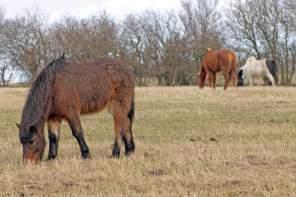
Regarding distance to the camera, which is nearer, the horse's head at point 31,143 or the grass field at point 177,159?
the grass field at point 177,159

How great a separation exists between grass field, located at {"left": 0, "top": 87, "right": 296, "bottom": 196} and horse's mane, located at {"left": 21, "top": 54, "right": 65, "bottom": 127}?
75 centimetres

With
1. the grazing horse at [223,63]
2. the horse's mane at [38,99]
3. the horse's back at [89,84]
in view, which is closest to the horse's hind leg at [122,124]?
the horse's back at [89,84]

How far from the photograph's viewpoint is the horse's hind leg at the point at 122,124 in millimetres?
11055

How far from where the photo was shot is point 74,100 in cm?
1039

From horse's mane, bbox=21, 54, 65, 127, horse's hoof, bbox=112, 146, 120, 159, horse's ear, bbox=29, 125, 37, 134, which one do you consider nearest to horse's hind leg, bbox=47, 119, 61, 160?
horse's mane, bbox=21, 54, 65, 127

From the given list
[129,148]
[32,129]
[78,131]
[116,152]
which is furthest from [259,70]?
[32,129]

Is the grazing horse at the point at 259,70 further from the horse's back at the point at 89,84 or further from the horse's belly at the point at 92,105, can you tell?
the horse's belly at the point at 92,105

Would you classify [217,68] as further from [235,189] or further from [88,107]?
[235,189]

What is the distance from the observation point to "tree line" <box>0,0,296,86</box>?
163 ft

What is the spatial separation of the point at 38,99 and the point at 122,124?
186 cm

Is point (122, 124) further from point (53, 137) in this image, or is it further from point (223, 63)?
point (223, 63)

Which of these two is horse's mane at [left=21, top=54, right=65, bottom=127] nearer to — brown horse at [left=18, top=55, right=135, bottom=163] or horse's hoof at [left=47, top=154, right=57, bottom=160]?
brown horse at [left=18, top=55, right=135, bottom=163]

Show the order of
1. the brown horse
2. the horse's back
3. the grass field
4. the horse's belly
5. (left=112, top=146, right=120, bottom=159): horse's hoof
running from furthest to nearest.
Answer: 1. the horse's belly
2. (left=112, top=146, right=120, bottom=159): horse's hoof
3. the horse's back
4. the brown horse
5. the grass field

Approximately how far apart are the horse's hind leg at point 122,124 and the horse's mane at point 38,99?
4.70ft
